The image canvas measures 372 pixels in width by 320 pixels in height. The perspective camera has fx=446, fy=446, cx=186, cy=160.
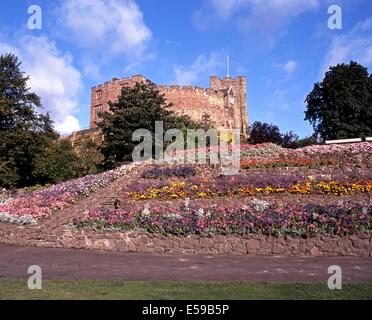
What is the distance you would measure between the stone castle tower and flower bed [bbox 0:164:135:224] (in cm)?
2669

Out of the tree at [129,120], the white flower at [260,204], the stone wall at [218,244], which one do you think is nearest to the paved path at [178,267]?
the stone wall at [218,244]

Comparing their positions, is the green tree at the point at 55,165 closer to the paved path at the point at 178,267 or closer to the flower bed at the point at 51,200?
the flower bed at the point at 51,200

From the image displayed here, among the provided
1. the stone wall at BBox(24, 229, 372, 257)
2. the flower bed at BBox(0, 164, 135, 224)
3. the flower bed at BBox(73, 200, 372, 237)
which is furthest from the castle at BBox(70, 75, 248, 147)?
the stone wall at BBox(24, 229, 372, 257)

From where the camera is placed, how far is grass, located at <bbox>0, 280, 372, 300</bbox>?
6.12 meters

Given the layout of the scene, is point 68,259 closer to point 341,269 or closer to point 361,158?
point 341,269

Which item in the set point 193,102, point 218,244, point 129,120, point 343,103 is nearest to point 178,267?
point 218,244

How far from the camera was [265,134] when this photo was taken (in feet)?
94.6

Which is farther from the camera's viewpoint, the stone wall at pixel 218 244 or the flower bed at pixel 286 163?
the flower bed at pixel 286 163

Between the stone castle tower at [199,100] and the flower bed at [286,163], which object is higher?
the stone castle tower at [199,100]

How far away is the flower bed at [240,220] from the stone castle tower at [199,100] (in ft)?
105

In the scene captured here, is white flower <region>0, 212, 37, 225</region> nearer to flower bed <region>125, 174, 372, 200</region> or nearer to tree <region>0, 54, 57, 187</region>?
flower bed <region>125, 174, 372, 200</region>

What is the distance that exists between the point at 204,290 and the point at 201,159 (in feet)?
43.3

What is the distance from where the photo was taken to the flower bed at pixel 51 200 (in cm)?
1536

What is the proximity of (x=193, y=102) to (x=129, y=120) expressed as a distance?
24.2 metres
